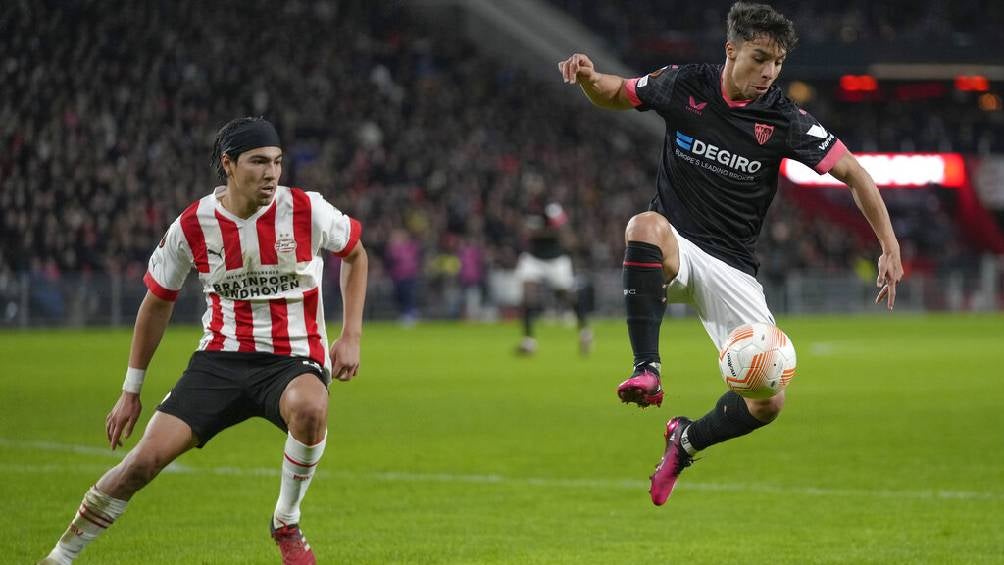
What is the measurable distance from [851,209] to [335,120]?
19.1 metres

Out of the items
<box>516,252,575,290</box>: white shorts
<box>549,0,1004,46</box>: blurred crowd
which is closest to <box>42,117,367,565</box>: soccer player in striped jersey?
<box>516,252,575,290</box>: white shorts

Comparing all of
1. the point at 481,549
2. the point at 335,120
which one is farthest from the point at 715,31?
the point at 481,549

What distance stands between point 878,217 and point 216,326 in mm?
3144

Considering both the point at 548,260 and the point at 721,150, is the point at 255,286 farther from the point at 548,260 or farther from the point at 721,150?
the point at 548,260

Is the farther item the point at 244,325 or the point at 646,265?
the point at 646,265

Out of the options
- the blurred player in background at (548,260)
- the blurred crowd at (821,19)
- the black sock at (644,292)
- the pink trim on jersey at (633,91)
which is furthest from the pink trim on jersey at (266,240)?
the blurred crowd at (821,19)

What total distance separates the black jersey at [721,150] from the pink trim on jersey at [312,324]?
76.5 inches

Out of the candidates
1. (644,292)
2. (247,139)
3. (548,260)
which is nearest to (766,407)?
(644,292)

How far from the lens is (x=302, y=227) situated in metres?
6.42

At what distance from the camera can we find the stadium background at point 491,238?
894 centimetres

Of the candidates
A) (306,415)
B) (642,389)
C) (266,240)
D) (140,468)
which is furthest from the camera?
(642,389)

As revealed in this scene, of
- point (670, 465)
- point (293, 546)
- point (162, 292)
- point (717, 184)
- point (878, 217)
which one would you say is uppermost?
point (717, 184)

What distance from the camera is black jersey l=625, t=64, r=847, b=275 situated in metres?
7.21

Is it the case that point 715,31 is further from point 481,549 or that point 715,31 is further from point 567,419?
point 481,549
